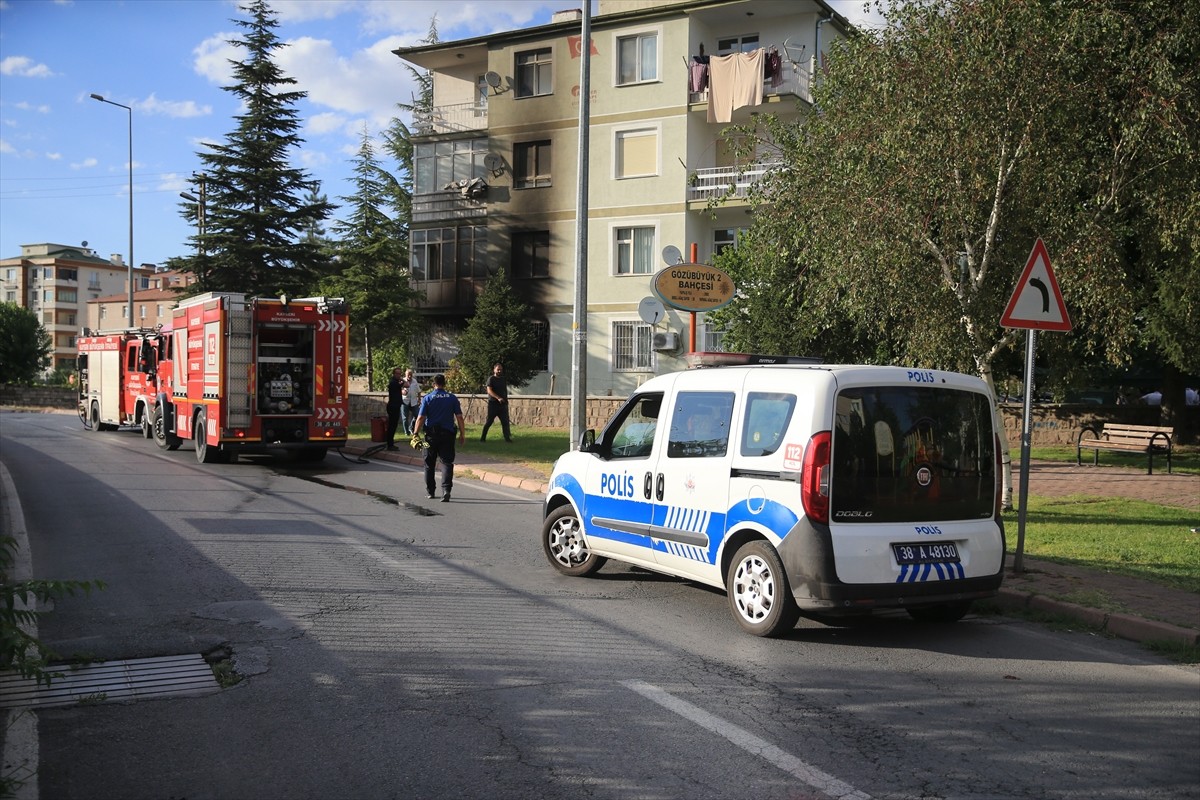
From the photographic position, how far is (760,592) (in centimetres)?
708

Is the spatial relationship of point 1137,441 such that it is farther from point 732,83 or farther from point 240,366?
point 732,83

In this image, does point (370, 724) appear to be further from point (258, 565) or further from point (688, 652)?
point (258, 565)

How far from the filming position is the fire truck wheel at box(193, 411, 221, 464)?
65.5 feet

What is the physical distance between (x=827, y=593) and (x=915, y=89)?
7.67m

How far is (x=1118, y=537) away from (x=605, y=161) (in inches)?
1052

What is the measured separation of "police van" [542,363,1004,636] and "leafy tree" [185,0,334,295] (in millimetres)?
34318

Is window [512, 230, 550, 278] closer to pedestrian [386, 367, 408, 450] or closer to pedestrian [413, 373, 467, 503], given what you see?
pedestrian [386, 367, 408, 450]

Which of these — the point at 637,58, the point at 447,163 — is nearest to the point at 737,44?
the point at 637,58

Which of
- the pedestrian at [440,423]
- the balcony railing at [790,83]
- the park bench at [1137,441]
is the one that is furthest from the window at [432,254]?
the pedestrian at [440,423]

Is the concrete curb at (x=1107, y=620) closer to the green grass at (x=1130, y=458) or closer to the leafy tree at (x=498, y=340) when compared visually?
the green grass at (x=1130, y=458)

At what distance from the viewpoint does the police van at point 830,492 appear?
673cm

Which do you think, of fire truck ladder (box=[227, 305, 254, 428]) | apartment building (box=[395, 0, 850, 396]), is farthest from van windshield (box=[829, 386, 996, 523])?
apartment building (box=[395, 0, 850, 396])

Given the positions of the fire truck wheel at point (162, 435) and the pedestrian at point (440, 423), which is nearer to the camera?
the pedestrian at point (440, 423)

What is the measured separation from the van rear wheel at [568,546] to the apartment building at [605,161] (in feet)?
74.7
